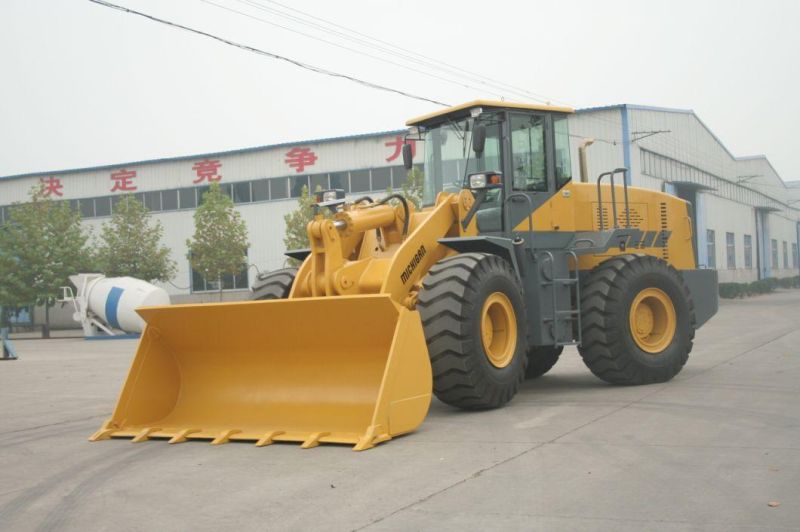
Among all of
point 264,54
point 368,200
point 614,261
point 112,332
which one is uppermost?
point 264,54

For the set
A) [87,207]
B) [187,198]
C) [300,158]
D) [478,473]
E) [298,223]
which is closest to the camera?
[478,473]

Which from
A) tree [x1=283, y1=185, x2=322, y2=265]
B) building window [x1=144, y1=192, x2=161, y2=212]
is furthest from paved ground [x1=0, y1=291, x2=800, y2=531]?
building window [x1=144, y1=192, x2=161, y2=212]

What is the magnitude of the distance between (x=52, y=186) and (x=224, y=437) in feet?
148

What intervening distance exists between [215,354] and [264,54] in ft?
38.3

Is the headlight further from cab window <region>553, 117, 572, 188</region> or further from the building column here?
the building column

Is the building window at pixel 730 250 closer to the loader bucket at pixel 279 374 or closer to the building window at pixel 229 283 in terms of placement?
the building window at pixel 229 283

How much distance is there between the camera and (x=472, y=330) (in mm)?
8547

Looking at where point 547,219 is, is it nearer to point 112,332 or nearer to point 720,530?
point 720,530

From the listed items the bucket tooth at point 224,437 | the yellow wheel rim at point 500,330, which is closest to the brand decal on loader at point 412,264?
the yellow wheel rim at point 500,330

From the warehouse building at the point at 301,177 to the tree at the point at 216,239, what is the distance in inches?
48.3

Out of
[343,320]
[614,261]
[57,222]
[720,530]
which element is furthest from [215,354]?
[57,222]

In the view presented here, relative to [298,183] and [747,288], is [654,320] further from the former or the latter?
[747,288]

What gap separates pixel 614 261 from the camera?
1091cm

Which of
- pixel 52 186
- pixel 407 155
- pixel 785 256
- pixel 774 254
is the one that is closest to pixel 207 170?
pixel 52 186
